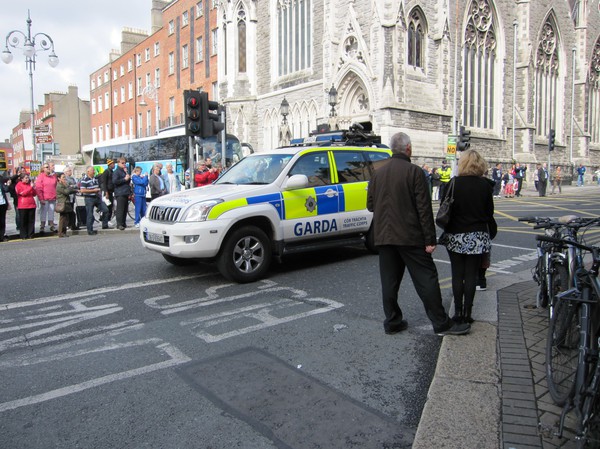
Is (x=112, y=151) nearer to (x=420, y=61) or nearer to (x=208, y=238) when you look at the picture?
(x=420, y=61)

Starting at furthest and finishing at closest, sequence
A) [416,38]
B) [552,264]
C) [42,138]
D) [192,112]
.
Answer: [416,38]
[42,138]
[192,112]
[552,264]

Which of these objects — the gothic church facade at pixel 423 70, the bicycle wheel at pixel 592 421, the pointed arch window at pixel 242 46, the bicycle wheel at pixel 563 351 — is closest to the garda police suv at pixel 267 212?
the bicycle wheel at pixel 563 351

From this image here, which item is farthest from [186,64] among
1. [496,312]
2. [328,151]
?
[496,312]

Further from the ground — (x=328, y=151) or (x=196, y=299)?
(x=328, y=151)

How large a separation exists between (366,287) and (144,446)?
4022 mm

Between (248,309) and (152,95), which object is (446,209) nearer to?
(248,309)

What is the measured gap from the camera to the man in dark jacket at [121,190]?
509 inches

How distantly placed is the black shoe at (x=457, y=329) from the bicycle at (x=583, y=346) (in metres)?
1.17

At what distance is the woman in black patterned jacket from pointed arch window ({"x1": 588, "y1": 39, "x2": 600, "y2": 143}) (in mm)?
41704

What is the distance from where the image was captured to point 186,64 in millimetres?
41188

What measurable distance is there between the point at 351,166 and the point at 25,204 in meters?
8.22

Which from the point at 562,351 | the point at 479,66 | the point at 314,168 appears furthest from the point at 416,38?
the point at 562,351

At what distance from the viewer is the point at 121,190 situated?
1302 cm

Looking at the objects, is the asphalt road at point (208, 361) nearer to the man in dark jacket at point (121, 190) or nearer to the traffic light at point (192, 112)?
the traffic light at point (192, 112)
